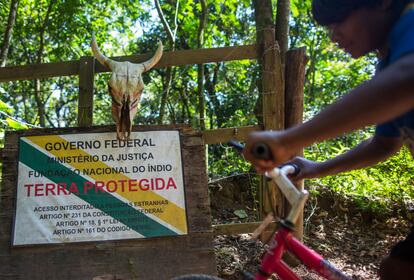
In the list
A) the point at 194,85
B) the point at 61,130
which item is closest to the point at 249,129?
the point at 61,130

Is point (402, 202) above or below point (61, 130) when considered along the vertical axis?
below

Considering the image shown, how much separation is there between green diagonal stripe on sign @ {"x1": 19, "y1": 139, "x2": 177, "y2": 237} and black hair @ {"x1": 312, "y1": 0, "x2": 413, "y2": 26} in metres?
2.41

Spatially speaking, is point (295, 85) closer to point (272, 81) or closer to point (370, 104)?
point (272, 81)

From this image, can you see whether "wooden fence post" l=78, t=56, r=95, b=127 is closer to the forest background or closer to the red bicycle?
the red bicycle

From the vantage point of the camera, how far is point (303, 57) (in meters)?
4.06

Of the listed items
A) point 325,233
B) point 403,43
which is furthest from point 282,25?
point 403,43

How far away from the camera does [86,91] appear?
3.95 metres

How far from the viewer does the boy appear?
3.85 feet

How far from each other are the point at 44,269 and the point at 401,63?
316 centimetres

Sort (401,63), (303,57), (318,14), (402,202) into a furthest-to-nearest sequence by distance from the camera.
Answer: (402,202)
(303,57)
(318,14)
(401,63)

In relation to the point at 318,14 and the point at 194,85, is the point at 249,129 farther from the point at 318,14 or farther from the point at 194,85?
the point at 194,85

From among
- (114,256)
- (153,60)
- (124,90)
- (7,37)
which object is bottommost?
(114,256)

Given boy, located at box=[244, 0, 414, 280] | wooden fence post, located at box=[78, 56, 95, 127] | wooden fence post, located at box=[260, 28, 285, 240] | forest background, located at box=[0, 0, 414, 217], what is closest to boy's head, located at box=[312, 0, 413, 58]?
boy, located at box=[244, 0, 414, 280]

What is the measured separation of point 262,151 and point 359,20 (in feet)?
1.91
